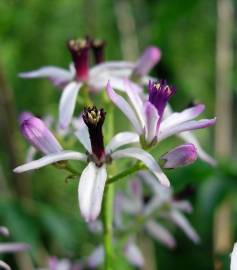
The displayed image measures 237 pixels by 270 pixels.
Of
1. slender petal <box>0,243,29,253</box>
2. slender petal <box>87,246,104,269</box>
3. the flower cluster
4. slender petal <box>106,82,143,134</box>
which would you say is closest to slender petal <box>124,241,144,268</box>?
the flower cluster

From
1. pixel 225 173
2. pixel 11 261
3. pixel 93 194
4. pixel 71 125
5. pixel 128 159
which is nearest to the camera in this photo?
pixel 93 194

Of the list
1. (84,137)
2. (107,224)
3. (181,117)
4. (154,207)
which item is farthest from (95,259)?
(181,117)

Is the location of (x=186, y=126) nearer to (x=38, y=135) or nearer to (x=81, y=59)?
(x=38, y=135)

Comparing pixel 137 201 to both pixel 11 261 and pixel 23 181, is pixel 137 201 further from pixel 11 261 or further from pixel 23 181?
pixel 11 261

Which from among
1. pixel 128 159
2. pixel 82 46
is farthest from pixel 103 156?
pixel 82 46

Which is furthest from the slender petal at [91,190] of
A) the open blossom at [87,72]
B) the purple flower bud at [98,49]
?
the purple flower bud at [98,49]
